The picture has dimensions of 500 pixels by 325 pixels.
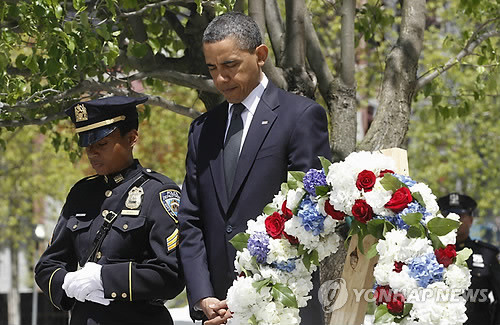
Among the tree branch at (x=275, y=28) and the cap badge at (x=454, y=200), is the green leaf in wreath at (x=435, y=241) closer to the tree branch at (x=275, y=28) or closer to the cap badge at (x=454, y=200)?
the tree branch at (x=275, y=28)

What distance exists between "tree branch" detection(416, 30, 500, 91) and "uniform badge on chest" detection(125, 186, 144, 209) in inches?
135

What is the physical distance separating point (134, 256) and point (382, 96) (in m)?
3.08

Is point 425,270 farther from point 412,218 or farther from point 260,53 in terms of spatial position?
point 260,53

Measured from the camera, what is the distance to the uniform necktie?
4.51 m

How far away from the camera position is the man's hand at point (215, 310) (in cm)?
418

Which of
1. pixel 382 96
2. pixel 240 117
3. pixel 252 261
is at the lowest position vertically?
pixel 252 261

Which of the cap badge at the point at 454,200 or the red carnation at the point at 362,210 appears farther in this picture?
the cap badge at the point at 454,200

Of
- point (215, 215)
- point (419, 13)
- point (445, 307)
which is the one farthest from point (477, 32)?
point (445, 307)

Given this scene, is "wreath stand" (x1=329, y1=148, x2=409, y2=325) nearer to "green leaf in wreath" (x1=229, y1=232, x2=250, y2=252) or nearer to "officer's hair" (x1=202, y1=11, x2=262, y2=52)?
"green leaf in wreath" (x1=229, y1=232, x2=250, y2=252)

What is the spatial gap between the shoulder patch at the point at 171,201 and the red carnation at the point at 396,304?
1.42 meters

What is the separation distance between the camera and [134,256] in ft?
15.8

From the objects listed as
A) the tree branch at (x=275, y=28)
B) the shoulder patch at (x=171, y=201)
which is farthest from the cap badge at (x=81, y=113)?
the tree branch at (x=275, y=28)

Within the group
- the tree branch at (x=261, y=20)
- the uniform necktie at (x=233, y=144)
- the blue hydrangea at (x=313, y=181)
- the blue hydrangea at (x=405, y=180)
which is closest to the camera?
the blue hydrangea at (x=405, y=180)

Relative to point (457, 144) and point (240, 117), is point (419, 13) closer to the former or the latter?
point (240, 117)
